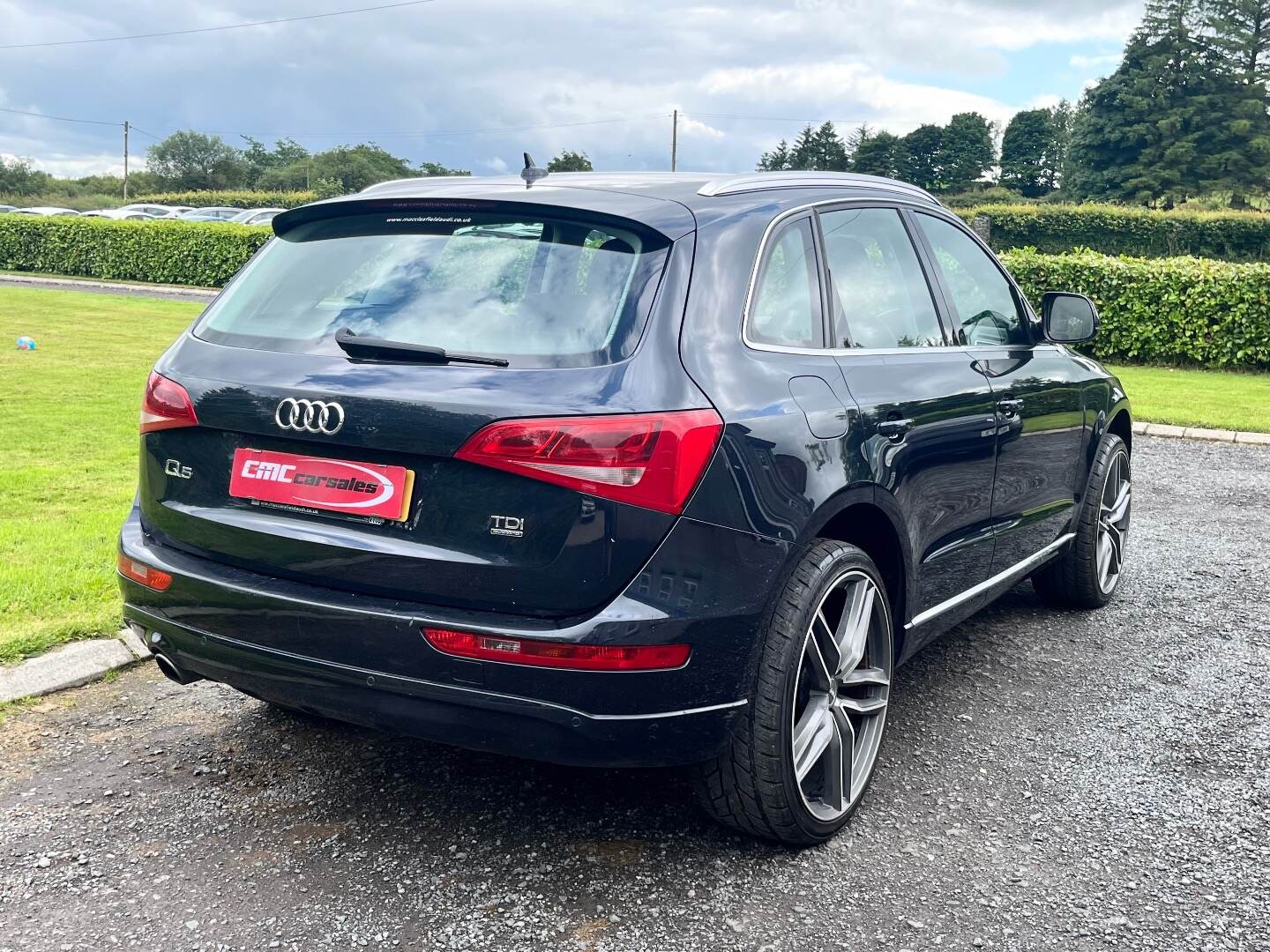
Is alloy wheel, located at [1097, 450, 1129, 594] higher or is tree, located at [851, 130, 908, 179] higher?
tree, located at [851, 130, 908, 179]

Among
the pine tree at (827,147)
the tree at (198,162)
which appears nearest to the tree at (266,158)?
the tree at (198,162)

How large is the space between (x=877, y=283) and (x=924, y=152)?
4243 inches

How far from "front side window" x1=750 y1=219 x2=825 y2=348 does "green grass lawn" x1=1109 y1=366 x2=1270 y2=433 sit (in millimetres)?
7583

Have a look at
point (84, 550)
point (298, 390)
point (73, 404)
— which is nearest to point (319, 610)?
point (298, 390)

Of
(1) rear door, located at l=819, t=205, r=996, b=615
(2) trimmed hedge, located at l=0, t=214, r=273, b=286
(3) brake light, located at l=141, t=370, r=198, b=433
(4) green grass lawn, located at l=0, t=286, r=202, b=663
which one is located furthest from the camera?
(2) trimmed hedge, located at l=0, t=214, r=273, b=286

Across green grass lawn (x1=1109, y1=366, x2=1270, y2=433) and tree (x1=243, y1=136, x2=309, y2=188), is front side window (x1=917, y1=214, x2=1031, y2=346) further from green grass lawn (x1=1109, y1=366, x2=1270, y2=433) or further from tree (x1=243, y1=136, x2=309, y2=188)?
tree (x1=243, y1=136, x2=309, y2=188)

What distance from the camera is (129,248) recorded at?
1204 inches

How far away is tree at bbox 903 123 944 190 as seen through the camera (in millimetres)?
104062

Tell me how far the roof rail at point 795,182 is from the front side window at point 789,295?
0.16 metres

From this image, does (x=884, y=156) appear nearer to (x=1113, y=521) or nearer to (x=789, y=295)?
(x=1113, y=521)

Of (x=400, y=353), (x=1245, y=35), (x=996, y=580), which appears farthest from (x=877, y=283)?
(x=1245, y=35)

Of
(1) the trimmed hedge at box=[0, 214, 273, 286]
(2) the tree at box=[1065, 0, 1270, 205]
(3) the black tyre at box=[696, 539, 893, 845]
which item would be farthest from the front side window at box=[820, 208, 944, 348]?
(2) the tree at box=[1065, 0, 1270, 205]

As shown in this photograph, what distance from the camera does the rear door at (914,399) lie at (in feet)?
11.1

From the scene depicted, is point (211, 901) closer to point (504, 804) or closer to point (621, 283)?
point (504, 804)
